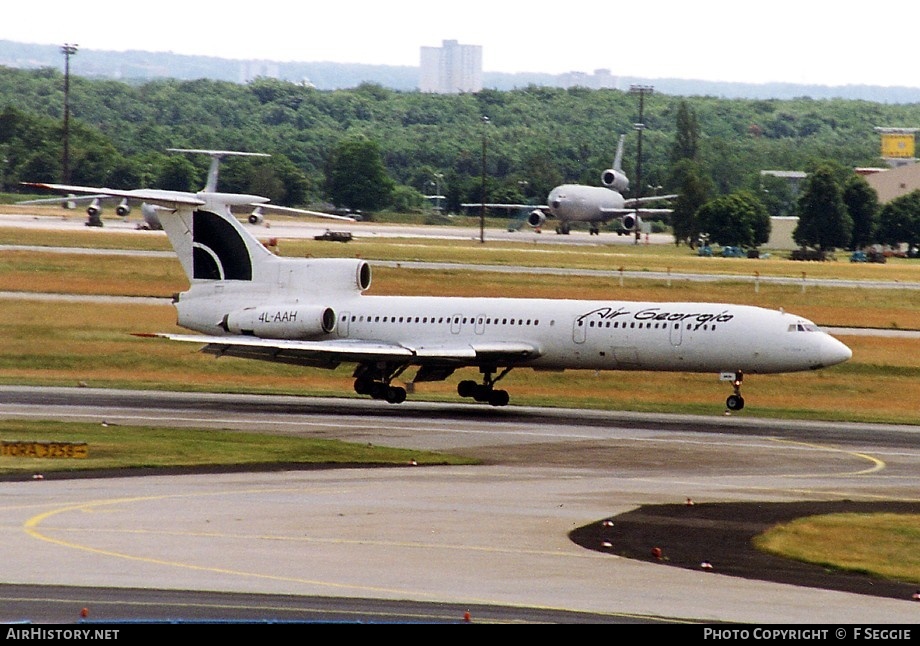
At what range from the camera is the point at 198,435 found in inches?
1565

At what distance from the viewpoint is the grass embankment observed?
36.0 metres

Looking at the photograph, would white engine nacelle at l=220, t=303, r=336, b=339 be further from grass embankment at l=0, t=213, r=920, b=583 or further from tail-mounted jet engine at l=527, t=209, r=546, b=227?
tail-mounted jet engine at l=527, t=209, r=546, b=227

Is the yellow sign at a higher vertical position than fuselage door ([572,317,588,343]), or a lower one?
lower

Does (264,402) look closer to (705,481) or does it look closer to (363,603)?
(705,481)

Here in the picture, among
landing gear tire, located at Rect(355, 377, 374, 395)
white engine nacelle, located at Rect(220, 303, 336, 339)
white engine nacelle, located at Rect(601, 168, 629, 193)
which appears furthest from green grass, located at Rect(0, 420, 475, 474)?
white engine nacelle, located at Rect(601, 168, 629, 193)

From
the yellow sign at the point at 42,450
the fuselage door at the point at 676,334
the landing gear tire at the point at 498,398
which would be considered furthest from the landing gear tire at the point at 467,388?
the yellow sign at the point at 42,450

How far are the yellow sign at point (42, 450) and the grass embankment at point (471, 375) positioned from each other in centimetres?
44

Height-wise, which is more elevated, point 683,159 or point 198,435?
point 683,159

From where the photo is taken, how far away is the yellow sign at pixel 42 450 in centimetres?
3525

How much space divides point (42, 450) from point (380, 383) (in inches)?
667

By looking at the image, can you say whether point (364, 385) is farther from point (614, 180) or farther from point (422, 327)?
point (614, 180)

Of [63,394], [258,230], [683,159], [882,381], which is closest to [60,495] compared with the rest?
[63,394]

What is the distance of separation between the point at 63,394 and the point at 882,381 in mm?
29428

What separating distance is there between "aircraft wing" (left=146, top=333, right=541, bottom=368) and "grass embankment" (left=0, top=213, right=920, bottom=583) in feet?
13.0
